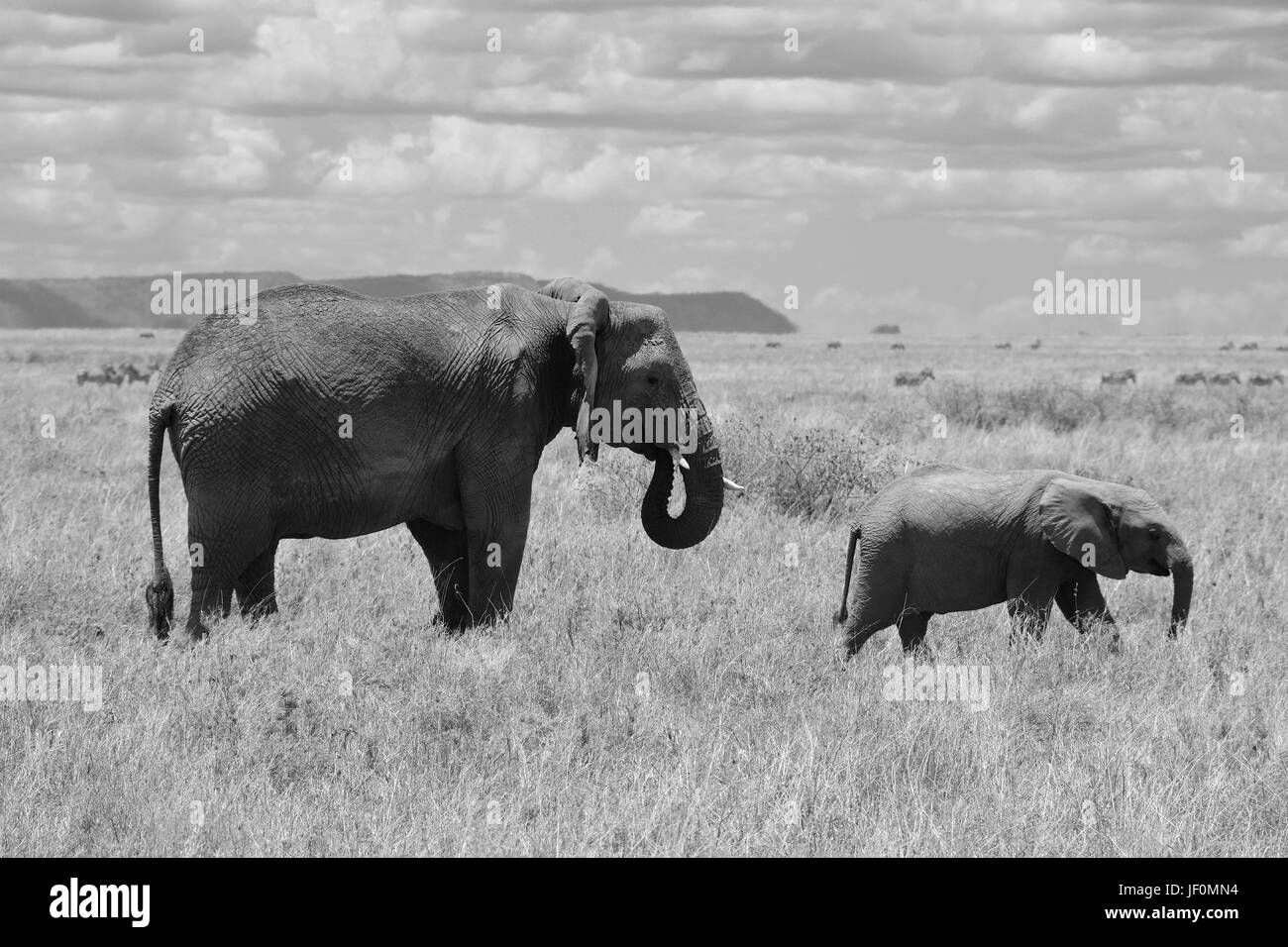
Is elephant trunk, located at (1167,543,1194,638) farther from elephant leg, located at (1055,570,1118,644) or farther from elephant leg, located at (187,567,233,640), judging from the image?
elephant leg, located at (187,567,233,640)

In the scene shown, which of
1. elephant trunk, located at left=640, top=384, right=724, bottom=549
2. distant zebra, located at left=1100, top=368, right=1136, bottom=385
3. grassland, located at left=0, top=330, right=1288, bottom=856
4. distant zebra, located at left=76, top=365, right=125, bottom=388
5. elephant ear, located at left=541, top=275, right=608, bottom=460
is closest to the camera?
grassland, located at left=0, top=330, right=1288, bottom=856

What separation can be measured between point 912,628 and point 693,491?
153cm

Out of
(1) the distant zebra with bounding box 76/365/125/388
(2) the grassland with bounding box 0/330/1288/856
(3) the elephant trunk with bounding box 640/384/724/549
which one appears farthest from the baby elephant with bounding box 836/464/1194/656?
(1) the distant zebra with bounding box 76/365/125/388

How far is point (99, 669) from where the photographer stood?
7453 mm

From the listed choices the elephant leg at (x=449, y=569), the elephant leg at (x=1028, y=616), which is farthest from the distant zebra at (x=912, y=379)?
the elephant leg at (x=449, y=569)

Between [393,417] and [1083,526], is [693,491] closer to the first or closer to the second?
[393,417]

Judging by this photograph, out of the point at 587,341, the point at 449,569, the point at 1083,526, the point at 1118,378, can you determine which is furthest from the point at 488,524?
the point at 1118,378

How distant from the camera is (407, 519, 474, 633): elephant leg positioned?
9.20 meters

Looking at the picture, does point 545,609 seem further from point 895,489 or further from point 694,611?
point 895,489

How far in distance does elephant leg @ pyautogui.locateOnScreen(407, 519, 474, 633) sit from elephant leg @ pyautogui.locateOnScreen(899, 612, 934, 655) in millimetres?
2541

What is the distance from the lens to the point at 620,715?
7180 mm

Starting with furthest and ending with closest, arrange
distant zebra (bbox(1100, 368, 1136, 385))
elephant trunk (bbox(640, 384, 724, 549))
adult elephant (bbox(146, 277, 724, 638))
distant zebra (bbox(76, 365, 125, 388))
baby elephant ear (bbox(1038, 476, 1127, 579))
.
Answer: distant zebra (bbox(1100, 368, 1136, 385)) → distant zebra (bbox(76, 365, 125, 388)) → elephant trunk (bbox(640, 384, 724, 549)) → baby elephant ear (bbox(1038, 476, 1127, 579)) → adult elephant (bbox(146, 277, 724, 638))

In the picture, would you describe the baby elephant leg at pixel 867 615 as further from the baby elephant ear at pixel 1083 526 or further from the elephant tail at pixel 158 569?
the elephant tail at pixel 158 569

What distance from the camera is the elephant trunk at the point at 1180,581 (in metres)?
9.05
